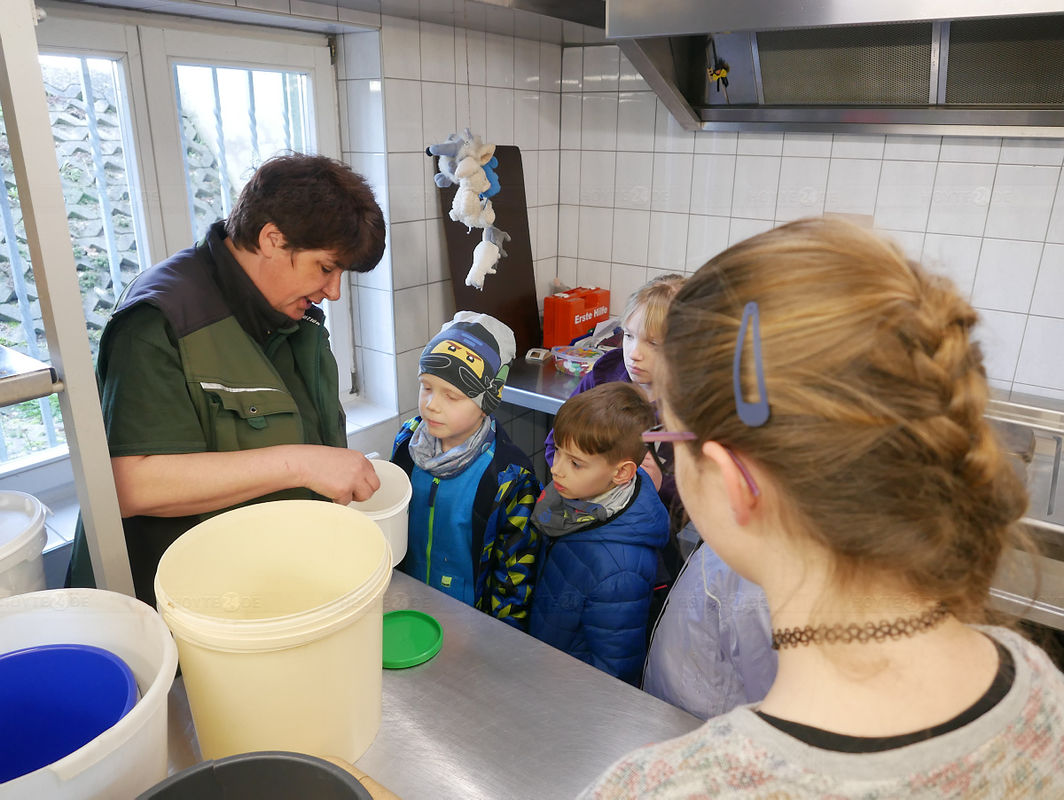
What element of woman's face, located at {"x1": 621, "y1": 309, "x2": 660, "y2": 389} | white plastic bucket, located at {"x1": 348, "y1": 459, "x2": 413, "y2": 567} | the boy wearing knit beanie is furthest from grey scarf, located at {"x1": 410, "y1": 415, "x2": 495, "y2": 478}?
woman's face, located at {"x1": 621, "y1": 309, "x2": 660, "y2": 389}

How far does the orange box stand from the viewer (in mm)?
2680

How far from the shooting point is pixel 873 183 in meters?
2.22

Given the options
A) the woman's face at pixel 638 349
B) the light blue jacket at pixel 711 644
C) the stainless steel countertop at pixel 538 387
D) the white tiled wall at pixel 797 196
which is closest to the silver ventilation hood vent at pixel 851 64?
the white tiled wall at pixel 797 196

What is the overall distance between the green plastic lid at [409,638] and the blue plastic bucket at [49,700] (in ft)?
1.27

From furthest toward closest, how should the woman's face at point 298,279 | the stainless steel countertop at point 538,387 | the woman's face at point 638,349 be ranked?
the stainless steel countertop at point 538,387 → the woman's face at point 638,349 → the woman's face at point 298,279

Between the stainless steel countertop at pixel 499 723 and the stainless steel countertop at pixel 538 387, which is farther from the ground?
the stainless steel countertop at pixel 499 723

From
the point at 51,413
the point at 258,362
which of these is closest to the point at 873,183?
the point at 258,362

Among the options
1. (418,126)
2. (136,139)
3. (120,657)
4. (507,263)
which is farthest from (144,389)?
(507,263)

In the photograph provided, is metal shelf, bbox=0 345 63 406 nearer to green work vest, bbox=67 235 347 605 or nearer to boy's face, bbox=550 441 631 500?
green work vest, bbox=67 235 347 605

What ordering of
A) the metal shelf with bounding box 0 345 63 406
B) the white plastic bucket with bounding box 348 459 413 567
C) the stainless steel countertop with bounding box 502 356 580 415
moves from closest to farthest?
the metal shelf with bounding box 0 345 63 406, the white plastic bucket with bounding box 348 459 413 567, the stainless steel countertop with bounding box 502 356 580 415

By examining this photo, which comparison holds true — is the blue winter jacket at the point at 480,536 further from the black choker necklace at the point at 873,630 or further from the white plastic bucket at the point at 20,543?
the black choker necklace at the point at 873,630

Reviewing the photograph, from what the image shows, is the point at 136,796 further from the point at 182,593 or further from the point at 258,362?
the point at 258,362

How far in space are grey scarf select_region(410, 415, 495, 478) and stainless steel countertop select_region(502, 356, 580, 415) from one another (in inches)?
24.2

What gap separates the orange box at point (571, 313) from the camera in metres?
2.68
